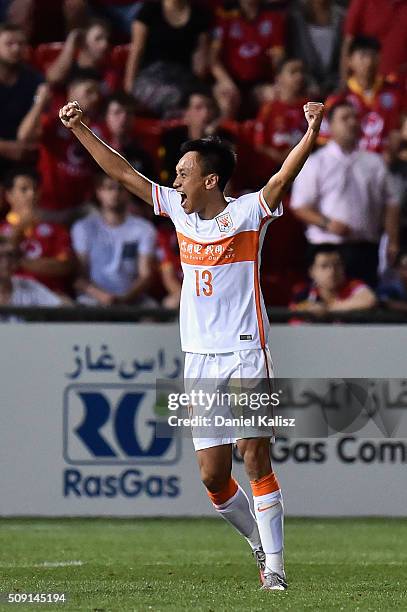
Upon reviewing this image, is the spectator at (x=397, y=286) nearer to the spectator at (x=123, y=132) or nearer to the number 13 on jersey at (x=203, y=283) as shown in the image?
the spectator at (x=123, y=132)

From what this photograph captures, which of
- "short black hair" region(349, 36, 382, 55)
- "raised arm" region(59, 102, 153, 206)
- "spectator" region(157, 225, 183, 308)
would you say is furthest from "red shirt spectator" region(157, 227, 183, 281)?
"raised arm" region(59, 102, 153, 206)

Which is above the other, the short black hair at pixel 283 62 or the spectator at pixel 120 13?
the spectator at pixel 120 13

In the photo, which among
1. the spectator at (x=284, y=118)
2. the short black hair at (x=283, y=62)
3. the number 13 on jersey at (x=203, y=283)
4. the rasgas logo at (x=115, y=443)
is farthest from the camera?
the short black hair at (x=283, y=62)

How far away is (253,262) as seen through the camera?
22.3 feet

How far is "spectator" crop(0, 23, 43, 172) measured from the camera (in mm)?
12594

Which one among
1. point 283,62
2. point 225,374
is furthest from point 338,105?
point 225,374

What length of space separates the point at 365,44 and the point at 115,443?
5.26 metres

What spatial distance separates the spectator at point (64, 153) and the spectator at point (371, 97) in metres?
2.31

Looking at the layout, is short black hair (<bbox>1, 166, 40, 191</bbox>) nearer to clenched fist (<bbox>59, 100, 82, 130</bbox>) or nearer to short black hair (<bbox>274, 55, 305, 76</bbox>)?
short black hair (<bbox>274, 55, 305, 76</bbox>)

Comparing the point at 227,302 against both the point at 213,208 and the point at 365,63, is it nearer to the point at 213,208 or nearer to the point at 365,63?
the point at 213,208

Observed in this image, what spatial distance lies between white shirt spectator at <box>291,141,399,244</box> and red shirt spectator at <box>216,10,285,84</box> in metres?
2.03

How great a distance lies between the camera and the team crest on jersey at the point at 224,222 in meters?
6.78

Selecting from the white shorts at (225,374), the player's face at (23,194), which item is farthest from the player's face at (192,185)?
the player's face at (23,194)

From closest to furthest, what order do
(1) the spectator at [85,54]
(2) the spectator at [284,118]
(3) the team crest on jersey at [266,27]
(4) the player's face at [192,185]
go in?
(4) the player's face at [192,185] → (2) the spectator at [284,118] → (1) the spectator at [85,54] → (3) the team crest on jersey at [266,27]
